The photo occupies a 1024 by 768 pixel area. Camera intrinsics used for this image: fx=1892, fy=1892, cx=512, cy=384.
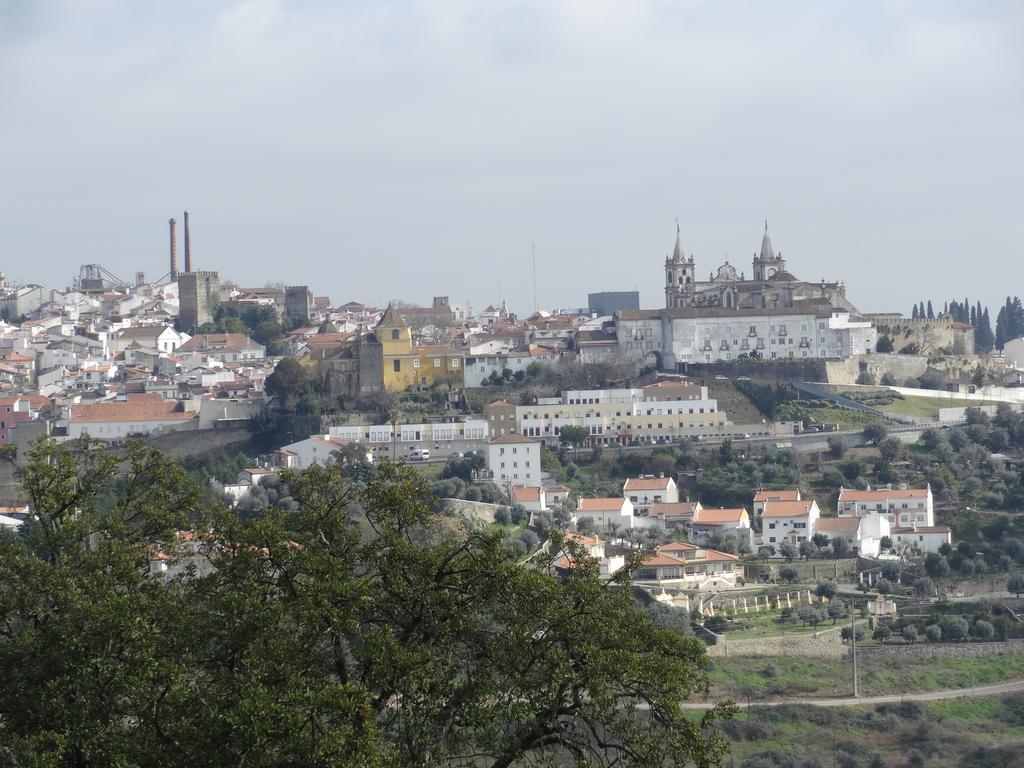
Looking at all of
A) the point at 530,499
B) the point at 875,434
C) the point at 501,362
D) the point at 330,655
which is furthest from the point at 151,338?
the point at 330,655

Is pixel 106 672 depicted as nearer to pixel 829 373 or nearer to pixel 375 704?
pixel 375 704

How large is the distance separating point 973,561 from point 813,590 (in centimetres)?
498

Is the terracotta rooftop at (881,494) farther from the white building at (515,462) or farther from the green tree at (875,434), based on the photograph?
the white building at (515,462)

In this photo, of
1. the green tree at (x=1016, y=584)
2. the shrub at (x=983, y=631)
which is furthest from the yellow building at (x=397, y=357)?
the shrub at (x=983, y=631)

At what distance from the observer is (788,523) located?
50.4m

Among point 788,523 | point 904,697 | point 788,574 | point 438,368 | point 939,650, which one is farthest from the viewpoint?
point 438,368

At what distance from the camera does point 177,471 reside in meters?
16.6

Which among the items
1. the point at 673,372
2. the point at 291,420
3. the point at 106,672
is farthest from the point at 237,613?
the point at 673,372

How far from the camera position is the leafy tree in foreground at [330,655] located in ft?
42.9

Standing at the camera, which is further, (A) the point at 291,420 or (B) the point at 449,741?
(A) the point at 291,420

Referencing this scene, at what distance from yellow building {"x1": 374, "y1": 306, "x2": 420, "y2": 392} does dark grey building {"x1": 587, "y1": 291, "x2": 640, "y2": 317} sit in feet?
163

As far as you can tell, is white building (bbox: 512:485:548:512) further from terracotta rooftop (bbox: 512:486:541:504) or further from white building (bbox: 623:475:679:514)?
white building (bbox: 623:475:679:514)

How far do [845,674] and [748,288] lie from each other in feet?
107

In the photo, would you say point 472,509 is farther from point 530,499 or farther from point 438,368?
point 438,368
